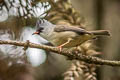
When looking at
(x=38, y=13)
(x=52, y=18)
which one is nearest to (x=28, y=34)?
(x=52, y=18)

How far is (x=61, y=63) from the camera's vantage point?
3.29m

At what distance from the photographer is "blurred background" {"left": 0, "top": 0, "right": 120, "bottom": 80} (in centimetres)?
191

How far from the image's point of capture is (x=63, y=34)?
241 cm

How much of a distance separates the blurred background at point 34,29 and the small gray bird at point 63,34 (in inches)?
3.1

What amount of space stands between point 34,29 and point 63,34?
332 millimetres

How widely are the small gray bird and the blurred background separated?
8 cm

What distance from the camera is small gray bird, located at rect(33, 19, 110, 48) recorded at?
215 centimetres

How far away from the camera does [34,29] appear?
7.14ft

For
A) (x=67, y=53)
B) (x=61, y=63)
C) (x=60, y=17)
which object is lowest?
(x=61, y=63)

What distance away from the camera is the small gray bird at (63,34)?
84.7 inches

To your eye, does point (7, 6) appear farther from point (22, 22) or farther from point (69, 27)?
point (69, 27)

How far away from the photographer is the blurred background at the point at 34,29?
191cm

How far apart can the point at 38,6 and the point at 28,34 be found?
381 mm

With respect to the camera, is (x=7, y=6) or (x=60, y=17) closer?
(x=7, y=6)
